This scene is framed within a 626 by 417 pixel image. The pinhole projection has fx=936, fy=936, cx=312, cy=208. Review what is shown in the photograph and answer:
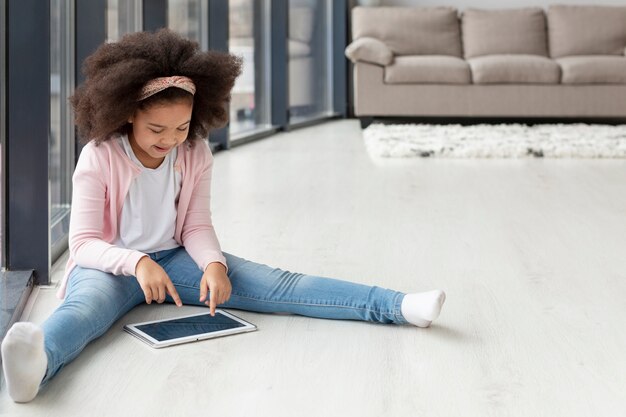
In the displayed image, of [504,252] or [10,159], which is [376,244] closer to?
[504,252]

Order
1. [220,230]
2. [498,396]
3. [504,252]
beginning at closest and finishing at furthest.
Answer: [498,396] → [504,252] → [220,230]

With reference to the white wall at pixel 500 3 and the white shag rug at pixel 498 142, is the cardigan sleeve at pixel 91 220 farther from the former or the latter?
the white wall at pixel 500 3

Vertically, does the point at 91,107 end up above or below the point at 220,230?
above

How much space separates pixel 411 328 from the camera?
183 cm

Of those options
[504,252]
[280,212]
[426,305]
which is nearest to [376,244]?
[504,252]

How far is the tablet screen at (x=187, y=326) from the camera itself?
177cm

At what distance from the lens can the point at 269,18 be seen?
598cm

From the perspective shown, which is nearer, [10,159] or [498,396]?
[498,396]

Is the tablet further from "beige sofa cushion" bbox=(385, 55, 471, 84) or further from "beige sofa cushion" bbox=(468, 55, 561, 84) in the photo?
"beige sofa cushion" bbox=(468, 55, 561, 84)

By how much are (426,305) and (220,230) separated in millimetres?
1167

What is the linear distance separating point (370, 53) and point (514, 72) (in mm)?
975

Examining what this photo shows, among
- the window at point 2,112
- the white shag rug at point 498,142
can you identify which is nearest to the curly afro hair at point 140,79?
the window at point 2,112

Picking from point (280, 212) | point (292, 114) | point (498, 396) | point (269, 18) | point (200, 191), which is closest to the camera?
point (498, 396)

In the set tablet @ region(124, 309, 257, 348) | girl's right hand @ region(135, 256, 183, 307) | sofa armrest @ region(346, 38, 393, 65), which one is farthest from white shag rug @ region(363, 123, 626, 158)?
girl's right hand @ region(135, 256, 183, 307)
